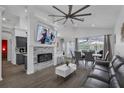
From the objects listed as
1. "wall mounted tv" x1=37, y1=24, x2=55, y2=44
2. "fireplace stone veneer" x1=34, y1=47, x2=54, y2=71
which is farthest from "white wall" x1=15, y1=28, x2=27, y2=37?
"fireplace stone veneer" x1=34, y1=47, x2=54, y2=71

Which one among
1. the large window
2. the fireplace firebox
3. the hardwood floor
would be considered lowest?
the hardwood floor

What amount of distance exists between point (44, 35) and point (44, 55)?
3.54 feet

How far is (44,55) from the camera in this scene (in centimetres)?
505

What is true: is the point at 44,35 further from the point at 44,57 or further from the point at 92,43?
the point at 92,43

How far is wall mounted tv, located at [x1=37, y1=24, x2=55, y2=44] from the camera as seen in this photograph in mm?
4532

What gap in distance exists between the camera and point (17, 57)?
241 inches

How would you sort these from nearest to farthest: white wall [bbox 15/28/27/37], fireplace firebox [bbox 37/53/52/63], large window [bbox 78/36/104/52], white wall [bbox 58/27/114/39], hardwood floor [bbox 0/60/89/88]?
hardwood floor [bbox 0/60/89/88] < fireplace firebox [bbox 37/53/52/63] < white wall [bbox 15/28/27/37] < white wall [bbox 58/27/114/39] < large window [bbox 78/36/104/52]

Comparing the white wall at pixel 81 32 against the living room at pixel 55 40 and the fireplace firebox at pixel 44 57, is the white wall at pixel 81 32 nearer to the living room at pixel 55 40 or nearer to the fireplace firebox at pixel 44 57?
the living room at pixel 55 40

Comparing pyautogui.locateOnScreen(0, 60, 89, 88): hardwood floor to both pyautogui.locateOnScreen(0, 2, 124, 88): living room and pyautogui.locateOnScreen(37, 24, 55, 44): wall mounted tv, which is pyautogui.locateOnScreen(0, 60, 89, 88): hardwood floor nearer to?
pyautogui.locateOnScreen(0, 2, 124, 88): living room

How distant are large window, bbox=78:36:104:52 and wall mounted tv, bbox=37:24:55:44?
4222 millimetres

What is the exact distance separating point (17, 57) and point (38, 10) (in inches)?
132

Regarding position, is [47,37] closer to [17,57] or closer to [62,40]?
[17,57]
